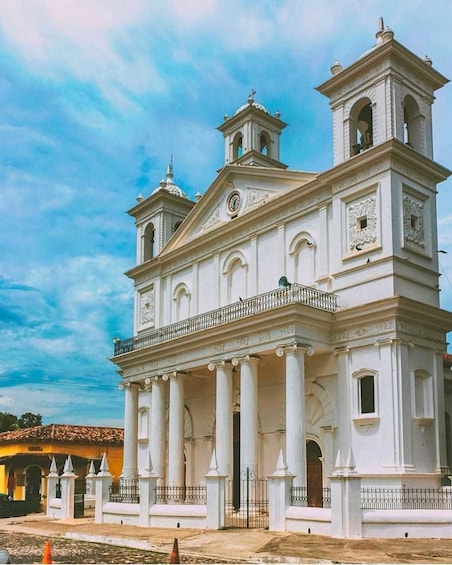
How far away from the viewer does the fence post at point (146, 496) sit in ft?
73.2

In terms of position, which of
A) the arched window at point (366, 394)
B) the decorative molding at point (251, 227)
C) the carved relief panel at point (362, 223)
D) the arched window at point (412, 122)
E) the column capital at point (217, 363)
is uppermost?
the arched window at point (412, 122)

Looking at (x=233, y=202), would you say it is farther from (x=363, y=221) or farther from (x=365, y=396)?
(x=365, y=396)

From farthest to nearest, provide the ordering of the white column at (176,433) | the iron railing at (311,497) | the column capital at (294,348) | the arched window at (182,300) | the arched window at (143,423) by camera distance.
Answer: the arched window at (143,423) < the arched window at (182,300) < the white column at (176,433) < the column capital at (294,348) < the iron railing at (311,497)

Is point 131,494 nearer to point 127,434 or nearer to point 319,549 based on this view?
point 127,434

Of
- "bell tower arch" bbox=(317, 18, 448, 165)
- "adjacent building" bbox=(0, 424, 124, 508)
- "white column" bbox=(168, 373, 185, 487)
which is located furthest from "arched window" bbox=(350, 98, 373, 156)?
"adjacent building" bbox=(0, 424, 124, 508)

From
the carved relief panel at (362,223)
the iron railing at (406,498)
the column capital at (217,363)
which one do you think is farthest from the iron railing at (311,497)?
the carved relief panel at (362,223)

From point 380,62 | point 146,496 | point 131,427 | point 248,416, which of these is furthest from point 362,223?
point 131,427

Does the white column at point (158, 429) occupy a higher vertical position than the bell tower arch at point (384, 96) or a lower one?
lower

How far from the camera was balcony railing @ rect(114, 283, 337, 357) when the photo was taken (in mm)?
23438

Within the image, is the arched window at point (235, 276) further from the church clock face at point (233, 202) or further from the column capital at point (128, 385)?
the column capital at point (128, 385)

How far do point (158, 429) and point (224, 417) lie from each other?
4.61 meters

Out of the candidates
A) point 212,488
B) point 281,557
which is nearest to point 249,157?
→ point 212,488

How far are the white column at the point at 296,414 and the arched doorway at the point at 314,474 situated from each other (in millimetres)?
2304

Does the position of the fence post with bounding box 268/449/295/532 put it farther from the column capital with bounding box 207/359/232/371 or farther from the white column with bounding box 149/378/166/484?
the white column with bounding box 149/378/166/484
